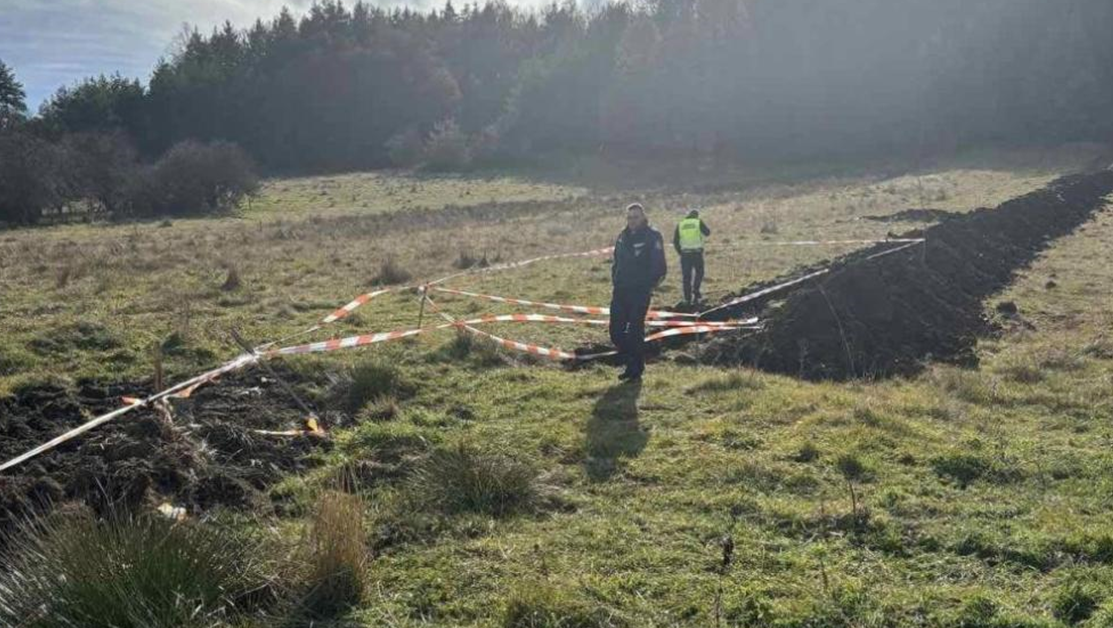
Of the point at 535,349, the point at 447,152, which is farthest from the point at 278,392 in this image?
the point at 447,152

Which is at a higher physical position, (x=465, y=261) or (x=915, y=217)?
(x=915, y=217)

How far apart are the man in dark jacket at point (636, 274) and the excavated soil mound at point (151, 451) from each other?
3310 mm

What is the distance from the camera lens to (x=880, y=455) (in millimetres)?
6746

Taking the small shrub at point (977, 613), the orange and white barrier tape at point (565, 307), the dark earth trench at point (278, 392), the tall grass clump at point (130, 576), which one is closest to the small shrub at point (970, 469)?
the small shrub at point (977, 613)

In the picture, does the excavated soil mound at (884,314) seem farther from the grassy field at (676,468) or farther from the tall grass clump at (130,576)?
the tall grass clump at (130,576)

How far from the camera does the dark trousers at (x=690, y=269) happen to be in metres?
13.8

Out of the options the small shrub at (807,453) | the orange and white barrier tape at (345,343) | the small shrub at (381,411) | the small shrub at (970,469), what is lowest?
the small shrub at (970,469)

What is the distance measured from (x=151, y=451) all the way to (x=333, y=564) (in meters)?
2.51

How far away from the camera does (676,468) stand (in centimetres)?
659

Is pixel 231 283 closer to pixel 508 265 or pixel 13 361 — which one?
pixel 508 265

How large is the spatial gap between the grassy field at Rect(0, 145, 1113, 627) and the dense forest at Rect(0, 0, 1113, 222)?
54949 millimetres

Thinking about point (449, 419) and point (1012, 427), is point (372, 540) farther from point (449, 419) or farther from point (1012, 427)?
point (1012, 427)

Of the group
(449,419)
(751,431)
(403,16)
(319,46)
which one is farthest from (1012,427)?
(403,16)

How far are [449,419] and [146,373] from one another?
3450 mm
